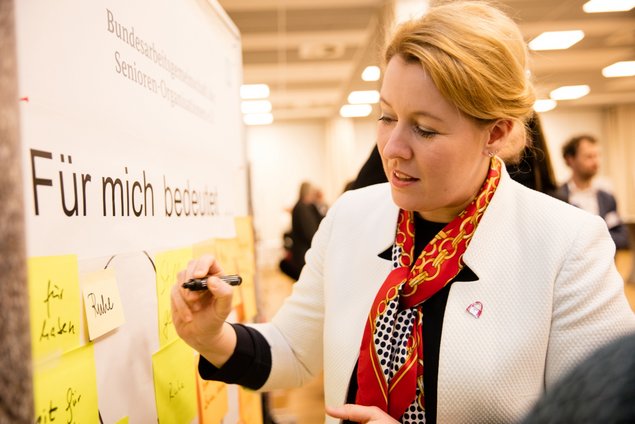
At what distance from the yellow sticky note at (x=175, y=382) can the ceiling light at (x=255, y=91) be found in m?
7.73

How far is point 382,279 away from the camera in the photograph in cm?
112

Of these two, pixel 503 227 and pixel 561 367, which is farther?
pixel 503 227

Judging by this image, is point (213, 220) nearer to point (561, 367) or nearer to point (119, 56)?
point (119, 56)

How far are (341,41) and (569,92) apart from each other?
6.16 meters

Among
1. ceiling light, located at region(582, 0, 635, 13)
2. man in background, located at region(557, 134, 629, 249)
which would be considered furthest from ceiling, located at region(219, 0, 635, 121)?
man in background, located at region(557, 134, 629, 249)

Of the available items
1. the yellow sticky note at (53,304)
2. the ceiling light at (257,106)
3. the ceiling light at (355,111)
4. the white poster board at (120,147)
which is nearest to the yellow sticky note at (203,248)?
the white poster board at (120,147)

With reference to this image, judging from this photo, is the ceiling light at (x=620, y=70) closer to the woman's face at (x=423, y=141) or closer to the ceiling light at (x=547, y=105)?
the ceiling light at (x=547, y=105)

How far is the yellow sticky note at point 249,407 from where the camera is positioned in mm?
1428

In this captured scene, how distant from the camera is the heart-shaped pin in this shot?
3.23 feet

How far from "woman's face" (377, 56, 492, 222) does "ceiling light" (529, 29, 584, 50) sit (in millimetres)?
6181

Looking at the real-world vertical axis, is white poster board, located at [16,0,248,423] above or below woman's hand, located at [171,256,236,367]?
above

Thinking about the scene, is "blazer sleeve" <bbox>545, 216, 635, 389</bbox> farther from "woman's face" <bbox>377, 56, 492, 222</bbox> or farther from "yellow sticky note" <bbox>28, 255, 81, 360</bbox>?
"yellow sticky note" <bbox>28, 255, 81, 360</bbox>

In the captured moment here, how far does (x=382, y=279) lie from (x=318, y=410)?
9.90 feet

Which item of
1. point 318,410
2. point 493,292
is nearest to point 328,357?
point 493,292
